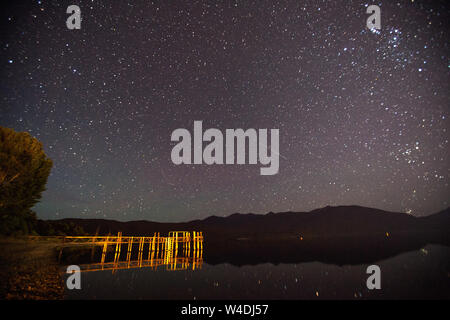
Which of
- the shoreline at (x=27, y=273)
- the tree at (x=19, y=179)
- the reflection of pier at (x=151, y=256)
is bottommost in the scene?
the reflection of pier at (x=151, y=256)

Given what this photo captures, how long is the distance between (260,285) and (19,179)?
2292 cm

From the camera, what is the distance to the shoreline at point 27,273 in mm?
11617

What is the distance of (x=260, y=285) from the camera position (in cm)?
1662

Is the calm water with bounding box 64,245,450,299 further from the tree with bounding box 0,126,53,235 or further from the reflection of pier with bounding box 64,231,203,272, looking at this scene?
the tree with bounding box 0,126,53,235

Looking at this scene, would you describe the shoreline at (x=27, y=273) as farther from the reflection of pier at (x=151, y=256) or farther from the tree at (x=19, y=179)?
the reflection of pier at (x=151, y=256)

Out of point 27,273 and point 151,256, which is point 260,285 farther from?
point 151,256

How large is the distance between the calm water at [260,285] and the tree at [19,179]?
36.4 ft

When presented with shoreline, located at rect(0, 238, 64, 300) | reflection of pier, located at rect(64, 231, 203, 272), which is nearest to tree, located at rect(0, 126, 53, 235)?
shoreline, located at rect(0, 238, 64, 300)

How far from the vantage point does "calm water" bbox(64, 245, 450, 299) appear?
14.0m

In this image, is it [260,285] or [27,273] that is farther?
[260,285]

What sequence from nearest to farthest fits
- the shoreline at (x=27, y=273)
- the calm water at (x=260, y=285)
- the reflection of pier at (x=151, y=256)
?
the shoreline at (x=27, y=273), the calm water at (x=260, y=285), the reflection of pier at (x=151, y=256)

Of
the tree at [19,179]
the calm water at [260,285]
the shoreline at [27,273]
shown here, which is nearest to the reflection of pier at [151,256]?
the calm water at [260,285]

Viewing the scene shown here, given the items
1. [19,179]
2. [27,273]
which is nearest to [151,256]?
[19,179]
